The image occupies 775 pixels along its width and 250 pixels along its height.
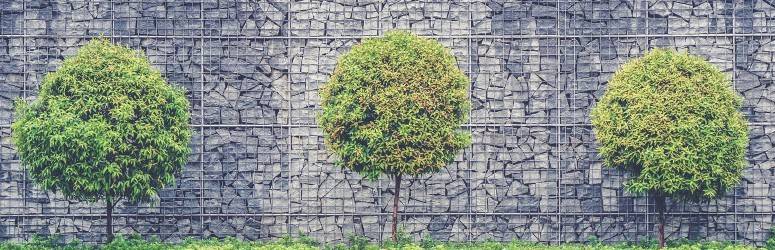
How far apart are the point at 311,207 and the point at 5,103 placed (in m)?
5.08

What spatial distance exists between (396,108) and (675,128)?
12.6 ft

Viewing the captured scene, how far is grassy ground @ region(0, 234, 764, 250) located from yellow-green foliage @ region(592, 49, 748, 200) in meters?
1.00

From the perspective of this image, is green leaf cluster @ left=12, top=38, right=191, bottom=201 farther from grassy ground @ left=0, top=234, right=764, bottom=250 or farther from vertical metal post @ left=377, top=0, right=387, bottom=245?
vertical metal post @ left=377, top=0, right=387, bottom=245

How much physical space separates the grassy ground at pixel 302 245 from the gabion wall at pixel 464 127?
0.53 metres

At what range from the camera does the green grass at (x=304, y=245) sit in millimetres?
14828

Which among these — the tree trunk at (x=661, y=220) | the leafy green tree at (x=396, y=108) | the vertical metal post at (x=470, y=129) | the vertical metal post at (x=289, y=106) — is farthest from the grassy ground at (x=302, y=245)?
the leafy green tree at (x=396, y=108)

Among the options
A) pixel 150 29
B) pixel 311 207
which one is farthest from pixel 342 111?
pixel 150 29

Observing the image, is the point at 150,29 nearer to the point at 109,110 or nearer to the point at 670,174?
the point at 109,110

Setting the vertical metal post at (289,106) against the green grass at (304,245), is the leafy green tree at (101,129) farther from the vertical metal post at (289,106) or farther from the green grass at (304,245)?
the vertical metal post at (289,106)

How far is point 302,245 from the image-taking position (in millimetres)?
15062

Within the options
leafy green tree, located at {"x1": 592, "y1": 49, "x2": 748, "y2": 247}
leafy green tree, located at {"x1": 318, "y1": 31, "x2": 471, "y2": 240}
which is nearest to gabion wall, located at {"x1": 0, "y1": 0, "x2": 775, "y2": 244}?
leafy green tree, located at {"x1": 592, "y1": 49, "x2": 748, "y2": 247}

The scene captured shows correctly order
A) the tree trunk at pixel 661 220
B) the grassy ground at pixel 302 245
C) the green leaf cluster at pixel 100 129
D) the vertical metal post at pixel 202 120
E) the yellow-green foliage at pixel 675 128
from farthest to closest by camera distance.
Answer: the vertical metal post at pixel 202 120 → the tree trunk at pixel 661 220 → the grassy ground at pixel 302 245 → the yellow-green foliage at pixel 675 128 → the green leaf cluster at pixel 100 129

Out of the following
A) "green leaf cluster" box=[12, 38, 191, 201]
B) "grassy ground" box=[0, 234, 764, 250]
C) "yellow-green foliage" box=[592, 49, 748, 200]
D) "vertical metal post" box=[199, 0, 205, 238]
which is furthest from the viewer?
"vertical metal post" box=[199, 0, 205, 238]

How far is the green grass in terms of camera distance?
14.8 m
